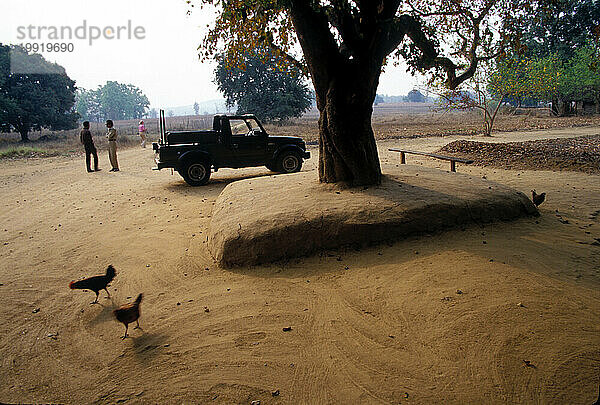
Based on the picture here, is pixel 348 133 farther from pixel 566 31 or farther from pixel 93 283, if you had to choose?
pixel 566 31

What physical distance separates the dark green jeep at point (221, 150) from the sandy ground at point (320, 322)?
14.6 feet

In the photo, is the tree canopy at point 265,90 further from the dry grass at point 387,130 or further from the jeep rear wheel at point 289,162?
the jeep rear wheel at point 289,162

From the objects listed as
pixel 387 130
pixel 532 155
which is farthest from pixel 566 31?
pixel 532 155

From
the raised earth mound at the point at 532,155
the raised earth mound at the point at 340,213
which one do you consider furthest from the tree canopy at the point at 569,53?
the raised earth mound at the point at 340,213

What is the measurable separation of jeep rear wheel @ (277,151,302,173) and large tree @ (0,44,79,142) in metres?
31.5

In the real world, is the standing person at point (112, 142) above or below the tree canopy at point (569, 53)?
below

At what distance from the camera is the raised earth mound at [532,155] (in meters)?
11.5

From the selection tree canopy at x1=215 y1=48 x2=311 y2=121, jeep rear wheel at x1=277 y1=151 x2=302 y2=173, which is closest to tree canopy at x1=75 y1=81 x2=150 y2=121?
tree canopy at x1=215 y1=48 x2=311 y2=121

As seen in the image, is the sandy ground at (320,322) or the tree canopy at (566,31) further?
the tree canopy at (566,31)

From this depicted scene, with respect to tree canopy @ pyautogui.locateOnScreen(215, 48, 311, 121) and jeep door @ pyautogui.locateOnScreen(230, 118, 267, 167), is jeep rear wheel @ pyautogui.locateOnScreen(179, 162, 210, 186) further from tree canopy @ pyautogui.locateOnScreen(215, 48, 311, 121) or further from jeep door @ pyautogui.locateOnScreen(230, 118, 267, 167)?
tree canopy @ pyautogui.locateOnScreen(215, 48, 311, 121)

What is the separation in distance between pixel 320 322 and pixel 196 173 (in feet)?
27.0

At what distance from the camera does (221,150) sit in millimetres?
11352

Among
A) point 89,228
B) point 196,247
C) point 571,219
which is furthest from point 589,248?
point 89,228

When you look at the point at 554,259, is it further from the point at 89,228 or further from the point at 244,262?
the point at 89,228
